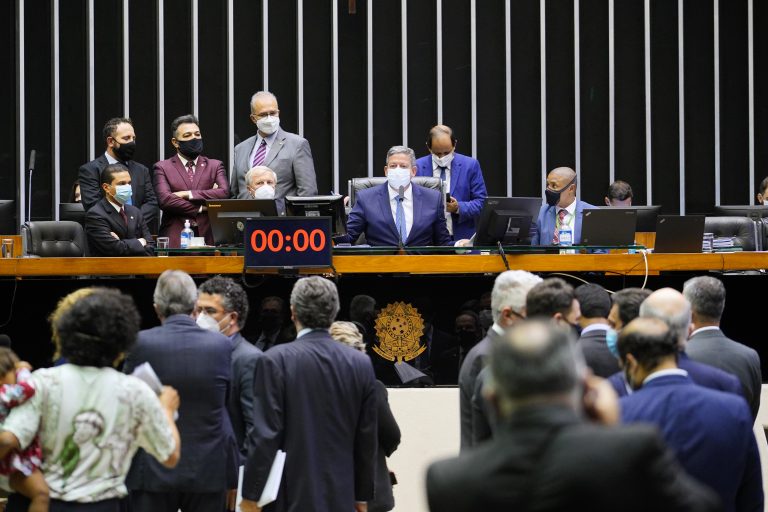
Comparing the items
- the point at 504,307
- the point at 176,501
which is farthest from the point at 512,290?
the point at 176,501

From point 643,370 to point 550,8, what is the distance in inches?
309

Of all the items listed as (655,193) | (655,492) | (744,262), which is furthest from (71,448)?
(655,193)

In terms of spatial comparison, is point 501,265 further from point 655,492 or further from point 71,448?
point 655,492

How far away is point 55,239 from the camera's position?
699 cm

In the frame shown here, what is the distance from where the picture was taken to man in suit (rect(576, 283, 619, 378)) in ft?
12.9

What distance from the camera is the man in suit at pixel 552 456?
1.87m

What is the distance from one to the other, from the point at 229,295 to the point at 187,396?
0.66 metres

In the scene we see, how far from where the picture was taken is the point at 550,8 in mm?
10438

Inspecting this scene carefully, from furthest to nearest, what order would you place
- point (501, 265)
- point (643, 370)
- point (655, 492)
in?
1. point (501, 265)
2. point (643, 370)
3. point (655, 492)

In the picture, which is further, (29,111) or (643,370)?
(29,111)

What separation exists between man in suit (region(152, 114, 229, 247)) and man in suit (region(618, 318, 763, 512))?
4843 millimetres

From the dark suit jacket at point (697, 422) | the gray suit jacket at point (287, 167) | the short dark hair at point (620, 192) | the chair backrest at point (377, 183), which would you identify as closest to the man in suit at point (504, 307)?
the dark suit jacket at point (697, 422)

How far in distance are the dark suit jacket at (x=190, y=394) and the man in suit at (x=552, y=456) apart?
234cm

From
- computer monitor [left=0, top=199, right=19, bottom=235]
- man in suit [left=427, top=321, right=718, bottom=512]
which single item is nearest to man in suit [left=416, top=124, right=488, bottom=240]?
computer monitor [left=0, top=199, right=19, bottom=235]
